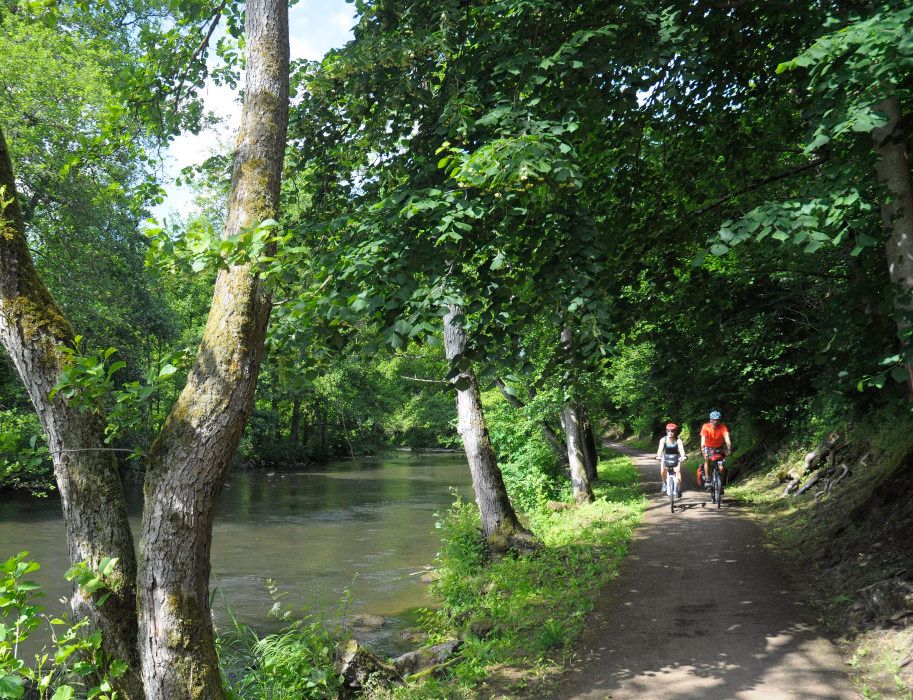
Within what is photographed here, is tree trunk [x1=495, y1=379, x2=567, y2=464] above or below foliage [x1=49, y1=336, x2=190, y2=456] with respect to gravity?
below

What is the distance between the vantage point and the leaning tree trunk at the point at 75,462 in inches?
169

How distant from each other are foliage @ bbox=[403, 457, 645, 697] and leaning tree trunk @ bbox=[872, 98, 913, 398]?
3.82 m

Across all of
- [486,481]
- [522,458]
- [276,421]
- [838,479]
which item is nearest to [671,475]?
[838,479]

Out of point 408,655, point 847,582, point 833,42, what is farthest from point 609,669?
point 833,42

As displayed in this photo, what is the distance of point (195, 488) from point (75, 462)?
0.95m

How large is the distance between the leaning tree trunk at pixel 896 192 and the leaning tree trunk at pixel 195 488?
4.81 m

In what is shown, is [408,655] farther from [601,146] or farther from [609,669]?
[601,146]

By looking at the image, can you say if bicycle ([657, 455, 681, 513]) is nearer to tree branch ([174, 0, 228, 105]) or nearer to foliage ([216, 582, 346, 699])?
foliage ([216, 582, 346, 699])

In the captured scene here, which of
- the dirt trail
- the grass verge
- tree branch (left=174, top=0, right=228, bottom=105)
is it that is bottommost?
the grass verge

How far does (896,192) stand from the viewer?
5578mm

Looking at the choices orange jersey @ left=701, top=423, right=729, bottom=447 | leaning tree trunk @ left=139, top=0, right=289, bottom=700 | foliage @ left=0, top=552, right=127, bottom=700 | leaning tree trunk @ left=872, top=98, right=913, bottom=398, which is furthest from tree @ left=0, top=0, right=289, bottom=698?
orange jersey @ left=701, top=423, right=729, bottom=447

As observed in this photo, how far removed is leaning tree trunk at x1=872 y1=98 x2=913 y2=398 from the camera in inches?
217

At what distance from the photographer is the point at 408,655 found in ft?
23.4

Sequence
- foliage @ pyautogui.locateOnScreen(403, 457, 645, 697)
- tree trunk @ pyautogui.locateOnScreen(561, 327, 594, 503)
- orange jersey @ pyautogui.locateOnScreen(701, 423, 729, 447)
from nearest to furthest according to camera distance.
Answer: foliage @ pyautogui.locateOnScreen(403, 457, 645, 697) < orange jersey @ pyautogui.locateOnScreen(701, 423, 729, 447) < tree trunk @ pyautogui.locateOnScreen(561, 327, 594, 503)
